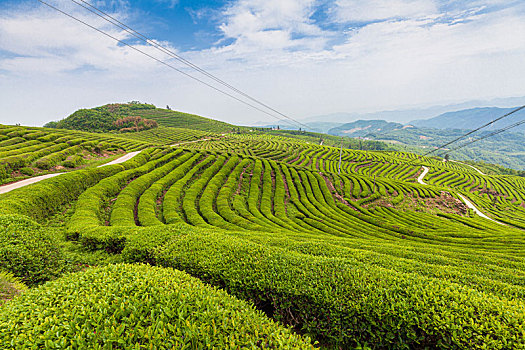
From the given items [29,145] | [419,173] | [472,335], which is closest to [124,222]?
[472,335]

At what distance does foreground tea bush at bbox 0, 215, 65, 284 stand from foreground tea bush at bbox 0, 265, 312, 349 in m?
4.12

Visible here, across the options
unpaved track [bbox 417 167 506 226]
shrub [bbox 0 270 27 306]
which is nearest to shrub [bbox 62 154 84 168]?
shrub [bbox 0 270 27 306]

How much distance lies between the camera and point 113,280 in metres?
5.46

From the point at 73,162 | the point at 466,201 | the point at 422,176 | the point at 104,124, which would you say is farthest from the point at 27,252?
the point at 104,124

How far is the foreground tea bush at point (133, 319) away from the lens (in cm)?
378

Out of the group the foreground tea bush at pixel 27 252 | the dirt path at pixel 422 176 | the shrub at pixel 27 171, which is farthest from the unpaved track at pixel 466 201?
the shrub at pixel 27 171

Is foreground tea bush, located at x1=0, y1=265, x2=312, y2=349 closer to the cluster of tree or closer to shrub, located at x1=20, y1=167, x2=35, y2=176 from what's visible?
shrub, located at x1=20, y1=167, x2=35, y2=176

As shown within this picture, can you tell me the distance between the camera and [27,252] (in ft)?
26.6

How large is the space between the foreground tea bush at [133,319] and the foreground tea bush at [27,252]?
4.12 meters

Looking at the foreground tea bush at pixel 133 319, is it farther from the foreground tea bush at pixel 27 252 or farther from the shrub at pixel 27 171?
the shrub at pixel 27 171

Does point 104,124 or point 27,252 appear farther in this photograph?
point 104,124

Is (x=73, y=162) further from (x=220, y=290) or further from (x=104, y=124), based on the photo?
(x=104, y=124)

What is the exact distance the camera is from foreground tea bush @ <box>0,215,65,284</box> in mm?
7695

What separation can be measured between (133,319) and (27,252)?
24.3 ft
